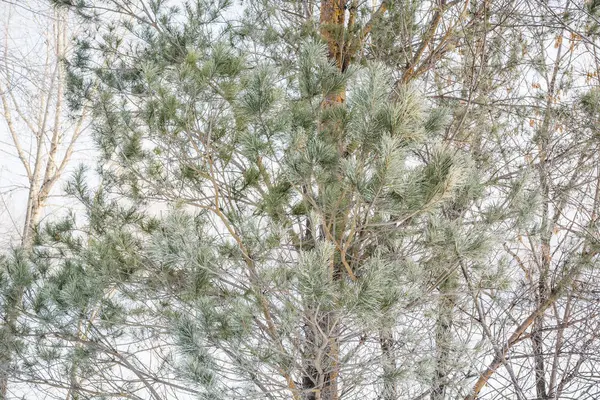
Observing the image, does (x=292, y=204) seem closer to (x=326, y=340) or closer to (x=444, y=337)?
(x=326, y=340)

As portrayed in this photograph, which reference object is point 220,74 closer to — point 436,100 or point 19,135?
point 436,100

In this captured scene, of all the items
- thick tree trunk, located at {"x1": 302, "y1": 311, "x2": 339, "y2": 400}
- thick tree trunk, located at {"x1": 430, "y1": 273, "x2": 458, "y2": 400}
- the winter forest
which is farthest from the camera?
thick tree trunk, located at {"x1": 430, "y1": 273, "x2": 458, "y2": 400}

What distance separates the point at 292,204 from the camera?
213 centimetres

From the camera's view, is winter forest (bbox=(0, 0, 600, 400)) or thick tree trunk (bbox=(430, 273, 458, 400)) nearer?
winter forest (bbox=(0, 0, 600, 400))

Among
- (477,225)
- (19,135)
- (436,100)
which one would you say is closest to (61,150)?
(19,135)

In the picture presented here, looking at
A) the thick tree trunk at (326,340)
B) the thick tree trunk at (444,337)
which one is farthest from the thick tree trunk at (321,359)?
the thick tree trunk at (444,337)

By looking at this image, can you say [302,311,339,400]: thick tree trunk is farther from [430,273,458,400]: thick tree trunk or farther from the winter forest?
[430,273,458,400]: thick tree trunk

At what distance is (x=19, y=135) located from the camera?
166 inches

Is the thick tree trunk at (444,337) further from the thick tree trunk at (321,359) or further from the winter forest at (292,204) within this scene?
the thick tree trunk at (321,359)

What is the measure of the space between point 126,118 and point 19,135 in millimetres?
2556

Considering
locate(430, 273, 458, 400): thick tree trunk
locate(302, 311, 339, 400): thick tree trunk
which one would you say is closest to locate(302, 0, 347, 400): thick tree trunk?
locate(302, 311, 339, 400): thick tree trunk

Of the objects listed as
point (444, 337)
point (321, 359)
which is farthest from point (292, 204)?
point (444, 337)

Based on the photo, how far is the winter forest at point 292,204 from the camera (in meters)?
1.54

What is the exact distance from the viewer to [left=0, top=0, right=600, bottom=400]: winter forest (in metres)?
1.54
